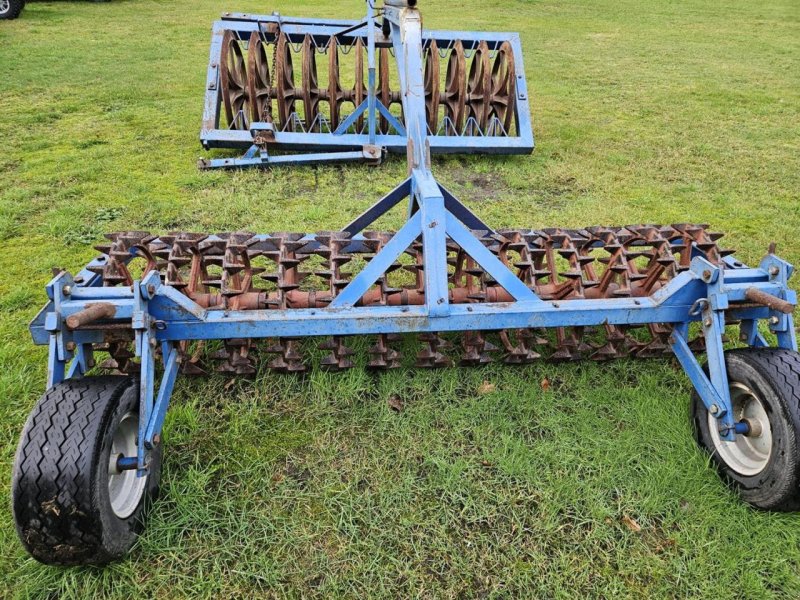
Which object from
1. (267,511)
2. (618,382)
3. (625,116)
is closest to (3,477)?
(267,511)

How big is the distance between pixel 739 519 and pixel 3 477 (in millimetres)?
3192

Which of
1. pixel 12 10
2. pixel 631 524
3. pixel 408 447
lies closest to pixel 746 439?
pixel 631 524

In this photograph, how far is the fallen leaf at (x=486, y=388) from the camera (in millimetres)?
3048

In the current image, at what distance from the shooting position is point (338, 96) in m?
5.77

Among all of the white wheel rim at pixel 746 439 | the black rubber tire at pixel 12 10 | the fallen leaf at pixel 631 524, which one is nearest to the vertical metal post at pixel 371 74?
the white wheel rim at pixel 746 439

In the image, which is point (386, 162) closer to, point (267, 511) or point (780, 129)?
point (267, 511)

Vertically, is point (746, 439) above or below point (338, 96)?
below

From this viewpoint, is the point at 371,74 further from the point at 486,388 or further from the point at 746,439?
the point at 746,439

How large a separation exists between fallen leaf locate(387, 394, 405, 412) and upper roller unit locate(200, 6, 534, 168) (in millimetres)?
3375

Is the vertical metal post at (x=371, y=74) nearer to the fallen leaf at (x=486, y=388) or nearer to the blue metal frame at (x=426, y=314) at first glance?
the blue metal frame at (x=426, y=314)

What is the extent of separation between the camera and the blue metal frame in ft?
7.34

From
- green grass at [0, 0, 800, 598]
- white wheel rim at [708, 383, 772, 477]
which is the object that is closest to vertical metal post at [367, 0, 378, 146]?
green grass at [0, 0, 800, 598]

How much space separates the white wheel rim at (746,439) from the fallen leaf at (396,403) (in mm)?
1463

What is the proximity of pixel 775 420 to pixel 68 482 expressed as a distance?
2.64 m
